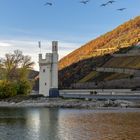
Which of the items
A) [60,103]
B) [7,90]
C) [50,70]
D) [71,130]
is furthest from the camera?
[50,70]

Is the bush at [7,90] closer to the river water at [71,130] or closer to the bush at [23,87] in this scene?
the bush at [23,87]

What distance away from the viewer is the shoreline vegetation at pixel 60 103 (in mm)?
91106

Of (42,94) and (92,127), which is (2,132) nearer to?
(92,127)

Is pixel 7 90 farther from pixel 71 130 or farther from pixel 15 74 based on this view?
pixel 71 130

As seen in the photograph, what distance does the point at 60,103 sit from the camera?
9775 cm

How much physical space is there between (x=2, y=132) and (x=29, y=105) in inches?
2062

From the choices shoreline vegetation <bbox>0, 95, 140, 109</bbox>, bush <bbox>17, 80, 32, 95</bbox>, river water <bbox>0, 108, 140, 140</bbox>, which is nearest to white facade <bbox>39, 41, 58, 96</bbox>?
bush <bbox>17, 80, 32, 95</bbox>

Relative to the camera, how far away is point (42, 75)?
113750 millimetres

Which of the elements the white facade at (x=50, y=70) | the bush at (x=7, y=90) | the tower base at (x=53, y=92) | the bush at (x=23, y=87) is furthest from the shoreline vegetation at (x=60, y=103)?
the white facade at (x=50, y=70)

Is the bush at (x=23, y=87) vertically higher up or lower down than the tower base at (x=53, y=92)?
higher up

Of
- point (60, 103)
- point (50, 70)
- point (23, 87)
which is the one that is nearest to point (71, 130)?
Result: point (60, 103)

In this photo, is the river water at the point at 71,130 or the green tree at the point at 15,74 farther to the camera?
the green tree at the point at 15,74

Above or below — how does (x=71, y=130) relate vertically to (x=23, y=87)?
below

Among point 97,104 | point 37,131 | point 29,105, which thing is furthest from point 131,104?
point 37,131
